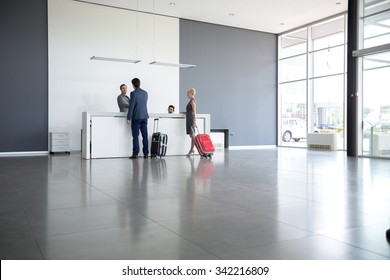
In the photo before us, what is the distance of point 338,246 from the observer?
7.19ft

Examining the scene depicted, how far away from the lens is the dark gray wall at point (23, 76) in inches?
412

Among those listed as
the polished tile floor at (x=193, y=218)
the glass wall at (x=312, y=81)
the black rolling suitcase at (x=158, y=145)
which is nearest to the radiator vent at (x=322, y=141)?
the glass wall at (x=312, y=81)

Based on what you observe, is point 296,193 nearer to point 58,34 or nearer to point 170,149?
point 170,149

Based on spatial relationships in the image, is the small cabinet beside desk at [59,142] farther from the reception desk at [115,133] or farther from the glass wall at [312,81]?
the glass wall at [312,81]

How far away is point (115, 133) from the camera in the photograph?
29.5 ft

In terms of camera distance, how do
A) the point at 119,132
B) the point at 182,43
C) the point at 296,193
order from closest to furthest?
the point at 296,193 → the point at 119,132 → the point at 182,43

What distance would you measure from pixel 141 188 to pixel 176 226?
5.68 ft

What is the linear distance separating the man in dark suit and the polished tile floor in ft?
12.6

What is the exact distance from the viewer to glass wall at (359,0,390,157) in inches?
379

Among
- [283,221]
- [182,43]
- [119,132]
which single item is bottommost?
[283,221]

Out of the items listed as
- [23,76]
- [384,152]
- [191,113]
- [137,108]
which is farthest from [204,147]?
[23,76]

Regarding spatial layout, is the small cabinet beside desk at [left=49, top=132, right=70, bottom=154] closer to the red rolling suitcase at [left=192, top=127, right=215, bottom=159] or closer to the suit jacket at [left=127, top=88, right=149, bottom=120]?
the suit jacket at [left=127, top=88, right=149, bottom=120]

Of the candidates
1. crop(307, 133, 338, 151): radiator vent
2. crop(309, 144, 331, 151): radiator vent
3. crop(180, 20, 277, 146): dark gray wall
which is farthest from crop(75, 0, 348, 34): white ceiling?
crop(309, 144, 331, 151): radiator vent
